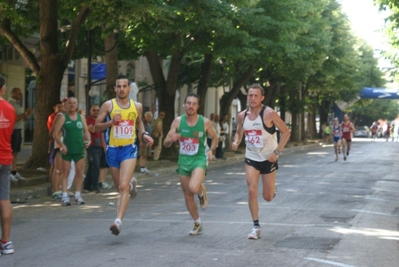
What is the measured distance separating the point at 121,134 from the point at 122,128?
78 mm

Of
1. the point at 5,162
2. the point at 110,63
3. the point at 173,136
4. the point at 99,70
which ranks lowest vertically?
the point at 5,162

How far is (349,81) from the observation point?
64250 mm

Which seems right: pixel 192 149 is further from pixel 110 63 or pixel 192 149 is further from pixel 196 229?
pixel 110 63

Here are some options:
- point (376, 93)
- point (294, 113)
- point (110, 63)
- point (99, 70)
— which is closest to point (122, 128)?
point (110, 63)

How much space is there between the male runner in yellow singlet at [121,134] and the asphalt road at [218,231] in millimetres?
773

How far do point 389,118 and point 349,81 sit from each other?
78.3 m

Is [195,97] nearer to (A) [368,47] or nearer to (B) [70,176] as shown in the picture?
(B) [70,176]

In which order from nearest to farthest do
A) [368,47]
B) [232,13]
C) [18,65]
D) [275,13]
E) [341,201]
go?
[341,201] < [232,13] < [275,13] < [18,65] < [368,47]

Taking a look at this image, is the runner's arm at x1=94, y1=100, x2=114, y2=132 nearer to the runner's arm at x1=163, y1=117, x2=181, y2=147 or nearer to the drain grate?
the runner's arm at x1=163, y1=117, x2=181, y2=147

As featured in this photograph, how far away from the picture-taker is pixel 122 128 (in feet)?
36.4

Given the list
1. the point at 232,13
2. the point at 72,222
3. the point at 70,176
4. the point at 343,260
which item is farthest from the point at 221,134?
the point at 343,260

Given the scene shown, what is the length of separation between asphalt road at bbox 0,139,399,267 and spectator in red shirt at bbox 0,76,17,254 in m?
0.21

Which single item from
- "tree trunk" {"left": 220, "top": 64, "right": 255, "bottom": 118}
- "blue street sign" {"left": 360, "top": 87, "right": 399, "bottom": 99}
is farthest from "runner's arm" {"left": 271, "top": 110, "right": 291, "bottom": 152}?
"blue street sign" {"left": 360, "top": 87, "right": 399, "bottom": 99}

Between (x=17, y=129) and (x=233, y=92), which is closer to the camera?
(x=17, y=129)
